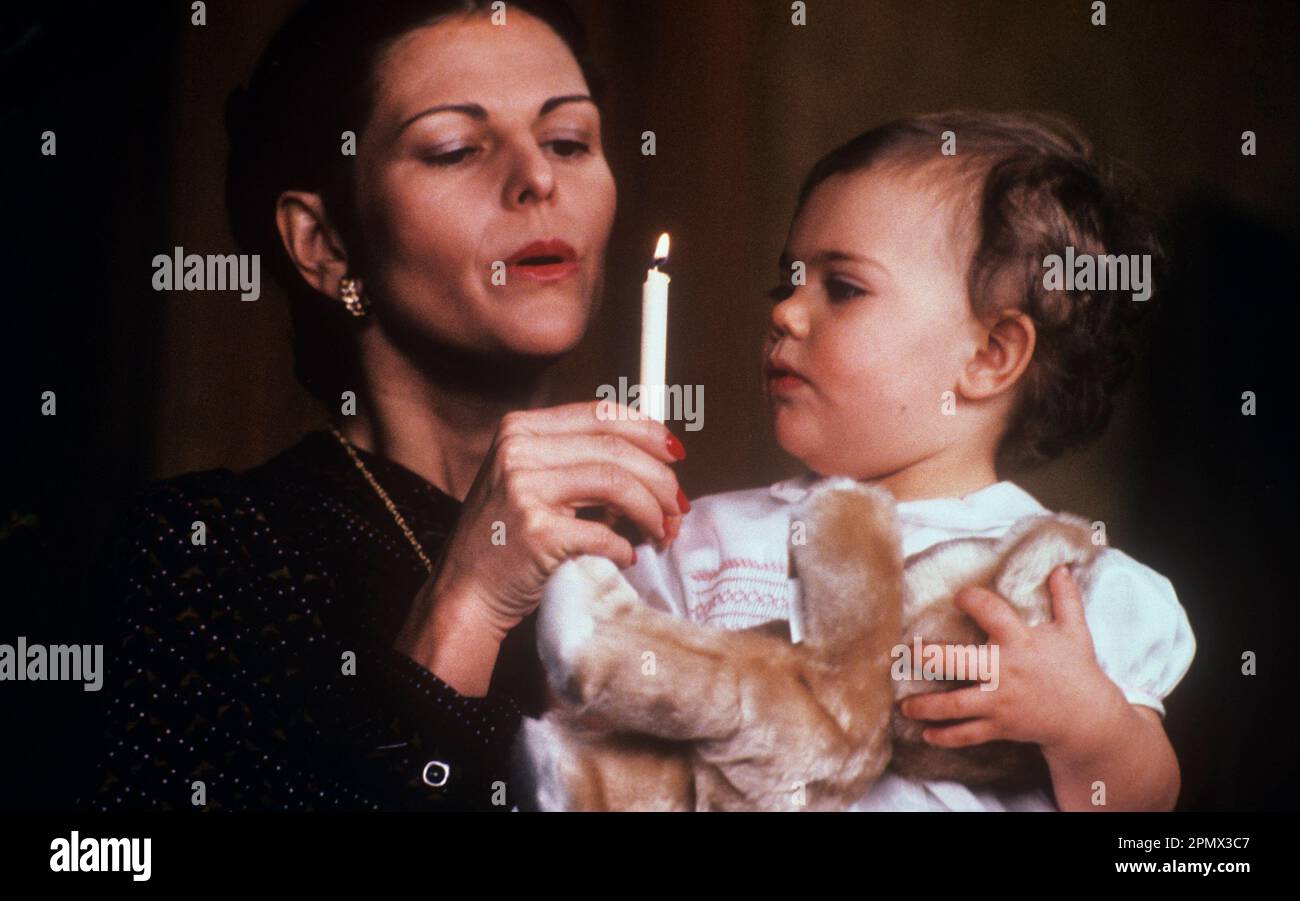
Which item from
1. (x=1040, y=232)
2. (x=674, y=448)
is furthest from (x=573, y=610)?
(x=1040, y=232)

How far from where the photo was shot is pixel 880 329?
5.49 feet

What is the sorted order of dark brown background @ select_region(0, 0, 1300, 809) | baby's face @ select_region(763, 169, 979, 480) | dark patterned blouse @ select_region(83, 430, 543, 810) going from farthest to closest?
1. dark brown background @ select_region(0, 0, 1300, 809)
2. baby's face @ select_region(763, 169, 979, 480)
3. dark patterned blouse @ select_region(83, 430, 543, 810)

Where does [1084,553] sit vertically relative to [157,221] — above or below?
below

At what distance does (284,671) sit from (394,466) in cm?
26

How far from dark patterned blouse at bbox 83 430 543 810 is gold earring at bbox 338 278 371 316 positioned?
211 mm

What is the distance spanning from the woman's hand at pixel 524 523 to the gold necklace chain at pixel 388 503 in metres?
0.05

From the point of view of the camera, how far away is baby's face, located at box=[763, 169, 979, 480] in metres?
1.66

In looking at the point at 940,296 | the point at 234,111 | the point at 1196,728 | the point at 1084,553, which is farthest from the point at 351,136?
the point at 1196,728

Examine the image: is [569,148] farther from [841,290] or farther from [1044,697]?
[1044,697]

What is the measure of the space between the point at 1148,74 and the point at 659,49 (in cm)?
62

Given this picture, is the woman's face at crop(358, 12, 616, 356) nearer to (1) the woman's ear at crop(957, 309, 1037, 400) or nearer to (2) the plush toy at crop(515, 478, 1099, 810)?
(2) the plush toy at crop(515, 478, 1099, 810)

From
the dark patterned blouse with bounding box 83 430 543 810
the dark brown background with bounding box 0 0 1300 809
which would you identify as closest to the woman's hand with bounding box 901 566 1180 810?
the dark brown background with bounding box 0 0 1300 809

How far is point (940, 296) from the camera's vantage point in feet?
5.46

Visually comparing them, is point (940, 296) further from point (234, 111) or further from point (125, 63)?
point (125, 63)
